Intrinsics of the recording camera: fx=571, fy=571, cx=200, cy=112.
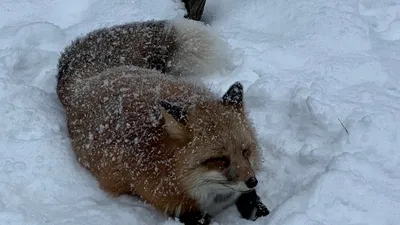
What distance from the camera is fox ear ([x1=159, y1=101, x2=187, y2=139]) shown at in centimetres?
378

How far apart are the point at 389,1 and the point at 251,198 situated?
10.3 ft

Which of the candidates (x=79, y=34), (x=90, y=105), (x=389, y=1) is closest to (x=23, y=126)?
(x=90, y=105)

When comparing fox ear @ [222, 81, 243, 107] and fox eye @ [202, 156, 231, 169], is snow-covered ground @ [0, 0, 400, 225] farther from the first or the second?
fox ear @ [222, 81, 243, 107]

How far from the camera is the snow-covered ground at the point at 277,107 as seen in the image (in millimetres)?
3803

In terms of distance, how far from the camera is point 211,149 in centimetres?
373

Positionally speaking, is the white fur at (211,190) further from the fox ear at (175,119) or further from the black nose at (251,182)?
the fox ear at (175,119)

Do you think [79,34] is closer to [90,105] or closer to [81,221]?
[90,105]

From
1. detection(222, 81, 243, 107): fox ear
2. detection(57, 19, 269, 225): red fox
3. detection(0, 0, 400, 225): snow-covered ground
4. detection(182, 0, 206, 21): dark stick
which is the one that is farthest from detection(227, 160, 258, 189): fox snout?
detection(182, 0, 206, 21): dark stick

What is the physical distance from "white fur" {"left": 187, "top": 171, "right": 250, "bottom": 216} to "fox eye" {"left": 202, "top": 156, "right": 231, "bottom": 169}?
49mm

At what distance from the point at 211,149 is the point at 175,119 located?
1.03ft

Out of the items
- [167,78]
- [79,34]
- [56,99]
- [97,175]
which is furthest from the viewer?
[79,34]

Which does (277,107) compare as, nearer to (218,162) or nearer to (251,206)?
(251,206)

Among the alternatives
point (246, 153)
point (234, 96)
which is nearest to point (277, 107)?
point (234, 96)

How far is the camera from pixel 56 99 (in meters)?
5.07
